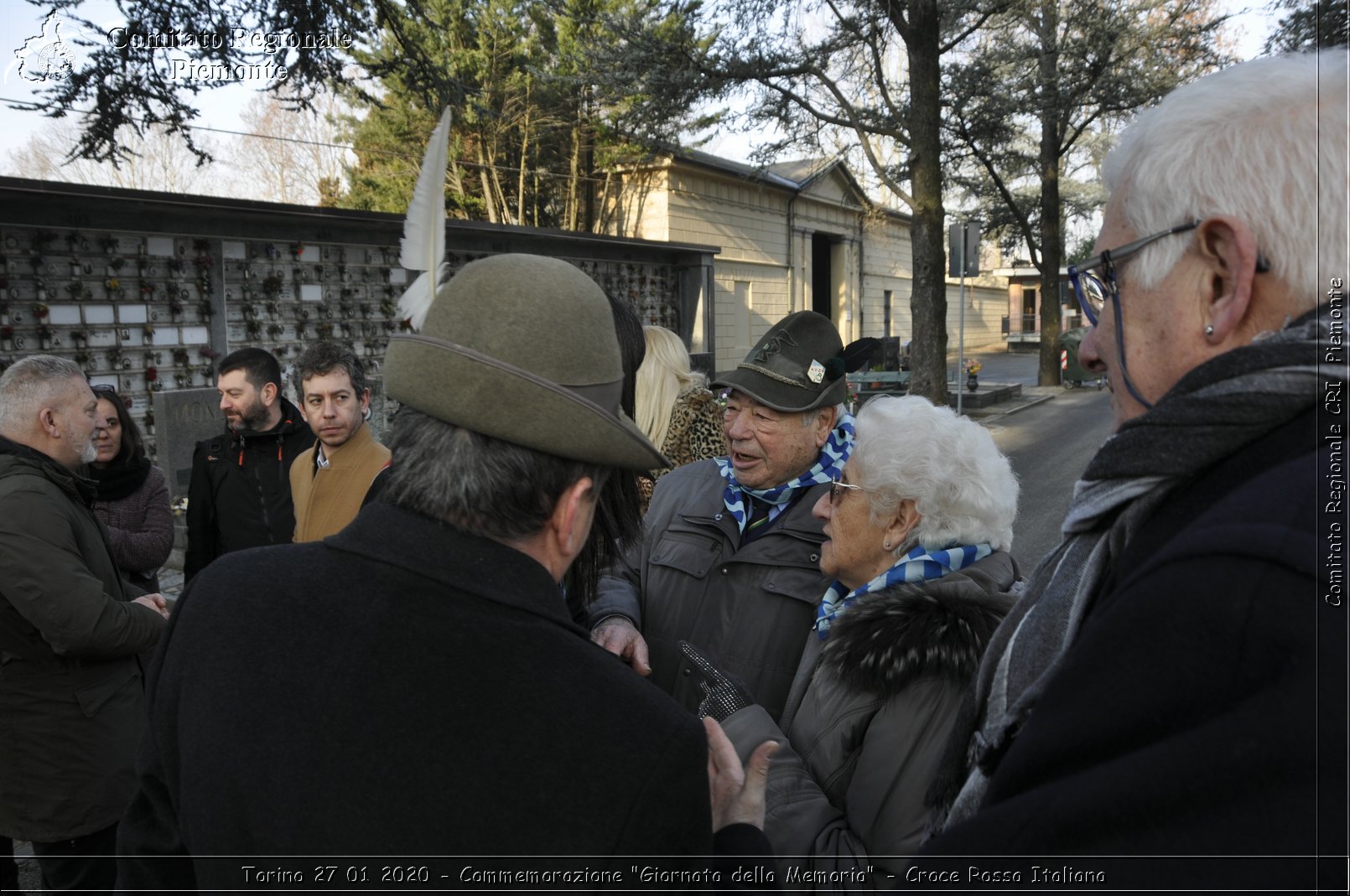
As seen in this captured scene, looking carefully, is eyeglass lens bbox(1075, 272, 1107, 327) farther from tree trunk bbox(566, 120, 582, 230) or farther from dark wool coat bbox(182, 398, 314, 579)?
tree trunk bbox(566, 120, 582, 230)

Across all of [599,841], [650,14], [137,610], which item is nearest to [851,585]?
[599,841]

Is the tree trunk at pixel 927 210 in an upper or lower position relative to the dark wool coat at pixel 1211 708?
upper

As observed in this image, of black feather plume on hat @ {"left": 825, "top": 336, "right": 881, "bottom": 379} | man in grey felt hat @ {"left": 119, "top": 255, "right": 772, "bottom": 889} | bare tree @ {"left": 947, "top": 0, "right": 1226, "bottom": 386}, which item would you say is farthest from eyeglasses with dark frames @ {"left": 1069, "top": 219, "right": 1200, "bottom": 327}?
bare tree @ {"left": 947, "top": 0, "right": 1226, "bottom": 386}

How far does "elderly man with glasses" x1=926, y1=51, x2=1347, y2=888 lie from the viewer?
0.87m

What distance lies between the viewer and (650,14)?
48.8ft

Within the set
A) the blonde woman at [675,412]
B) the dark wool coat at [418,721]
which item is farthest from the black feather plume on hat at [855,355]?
the dark wool coat at [418,721]

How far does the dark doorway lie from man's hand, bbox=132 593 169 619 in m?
31.0

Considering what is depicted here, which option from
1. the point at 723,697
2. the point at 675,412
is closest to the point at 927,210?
the point at 675,412

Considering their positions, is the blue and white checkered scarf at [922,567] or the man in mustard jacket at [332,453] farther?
the man in mustard jacket at [332,453]

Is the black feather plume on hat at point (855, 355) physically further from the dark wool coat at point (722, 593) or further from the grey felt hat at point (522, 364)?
the grey felt hat at point (522, 364)

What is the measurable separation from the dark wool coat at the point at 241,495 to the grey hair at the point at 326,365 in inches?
15.6

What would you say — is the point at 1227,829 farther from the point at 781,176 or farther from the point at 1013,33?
the point at 781,176

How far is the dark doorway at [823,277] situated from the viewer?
111 feet

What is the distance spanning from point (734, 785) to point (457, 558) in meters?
0.56
